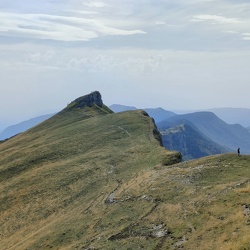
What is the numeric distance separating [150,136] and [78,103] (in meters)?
82.1

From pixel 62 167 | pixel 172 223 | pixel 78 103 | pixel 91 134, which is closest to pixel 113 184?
pixel 62 167

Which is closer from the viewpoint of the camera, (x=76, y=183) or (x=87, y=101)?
(x=76, y=183)

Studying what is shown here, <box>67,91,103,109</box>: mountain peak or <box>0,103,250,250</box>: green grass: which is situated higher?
<box>67,91,103,109</box>: mountain peak

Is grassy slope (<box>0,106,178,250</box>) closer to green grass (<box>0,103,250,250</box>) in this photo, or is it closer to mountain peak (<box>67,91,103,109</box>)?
green grass (<box>0,103,250,250</box>)

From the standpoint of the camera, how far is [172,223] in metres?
35.9

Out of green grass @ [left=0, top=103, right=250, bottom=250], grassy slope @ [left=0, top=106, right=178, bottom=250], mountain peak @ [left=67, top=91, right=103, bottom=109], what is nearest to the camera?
green grass @ [left=0, top=103, right=250, bottom=250]

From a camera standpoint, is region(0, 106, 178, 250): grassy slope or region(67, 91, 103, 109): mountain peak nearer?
region(0, 106, 178, 250): grassy slope

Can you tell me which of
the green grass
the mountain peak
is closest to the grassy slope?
the green grass

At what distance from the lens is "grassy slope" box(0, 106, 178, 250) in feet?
146

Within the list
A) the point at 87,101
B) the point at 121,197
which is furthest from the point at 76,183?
the point at 87,101

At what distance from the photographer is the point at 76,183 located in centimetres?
6894

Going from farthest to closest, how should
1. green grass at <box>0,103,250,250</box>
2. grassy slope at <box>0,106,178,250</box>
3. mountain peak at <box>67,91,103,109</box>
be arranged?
mountain peak at <box>67,91,103,109</box> < grassy slope at <box>0,106,178,250</box> < green grass at <box>0,103,250,250</box>

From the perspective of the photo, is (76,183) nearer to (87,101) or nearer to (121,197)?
(121,197)

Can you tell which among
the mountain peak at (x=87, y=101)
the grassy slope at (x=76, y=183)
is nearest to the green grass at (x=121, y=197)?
the grassy slope at (x=76, y=183)
